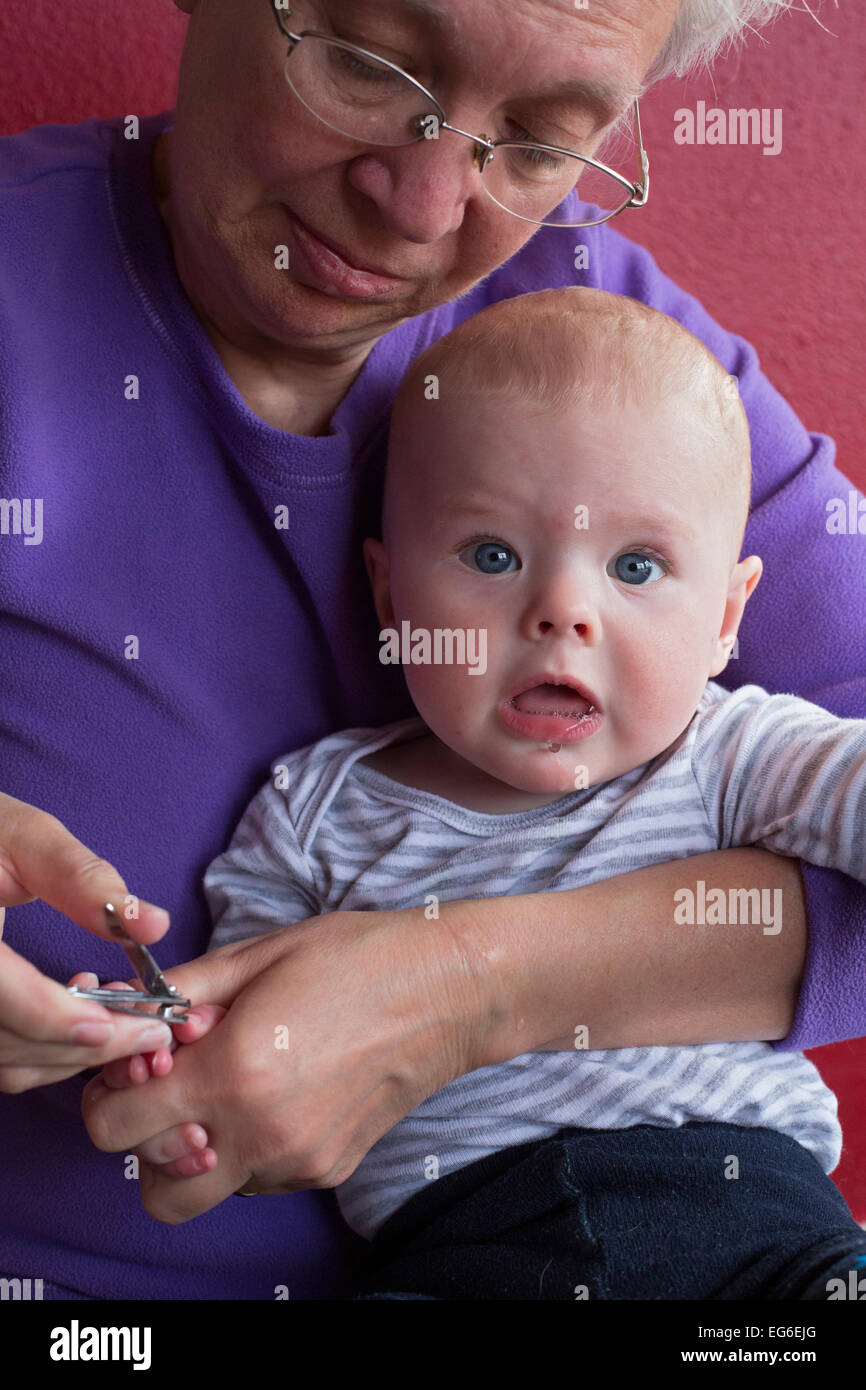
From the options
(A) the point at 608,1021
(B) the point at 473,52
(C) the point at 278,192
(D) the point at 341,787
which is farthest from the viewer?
(D) the point at 341,787

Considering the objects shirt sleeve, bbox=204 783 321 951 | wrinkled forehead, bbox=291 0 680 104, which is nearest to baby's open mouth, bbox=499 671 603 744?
shirt sleeve, bbox=204 783 321 951

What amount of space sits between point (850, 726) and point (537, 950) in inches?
13.4

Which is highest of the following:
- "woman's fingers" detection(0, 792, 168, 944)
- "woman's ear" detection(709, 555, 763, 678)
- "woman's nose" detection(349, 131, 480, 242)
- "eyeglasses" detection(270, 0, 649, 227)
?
"eyeglasses" detection(270, 0, 649, 227)

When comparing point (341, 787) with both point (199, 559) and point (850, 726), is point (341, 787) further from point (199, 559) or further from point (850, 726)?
point (850, 726)

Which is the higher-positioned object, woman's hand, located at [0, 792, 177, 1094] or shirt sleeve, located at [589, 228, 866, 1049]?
shirt sleeve, located at [589, 228, 866, 1049]

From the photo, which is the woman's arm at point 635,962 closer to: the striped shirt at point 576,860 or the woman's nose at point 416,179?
the striped shirt at point 576,860

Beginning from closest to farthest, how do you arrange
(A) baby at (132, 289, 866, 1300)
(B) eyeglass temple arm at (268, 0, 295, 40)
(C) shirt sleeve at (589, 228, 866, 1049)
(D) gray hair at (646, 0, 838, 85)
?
1. (B) eyeglass temple arm at (268, 0, 295, 40)
2. (A) baby at (132, 289, 866, 1300)
3. (D) gray hair at (646, 0, 838, 85)
4. (C) shirt sleeve at (589, 228, 866, 1049)

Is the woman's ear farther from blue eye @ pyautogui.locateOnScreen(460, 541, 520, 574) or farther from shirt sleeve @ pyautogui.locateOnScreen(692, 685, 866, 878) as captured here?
blue eye @ pyautogui.locateOnScreen(460, 541, 520, 574)

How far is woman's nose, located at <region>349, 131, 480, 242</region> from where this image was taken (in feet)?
3.33

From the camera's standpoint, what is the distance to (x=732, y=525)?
4.06 ft

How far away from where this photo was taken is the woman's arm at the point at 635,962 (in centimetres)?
112

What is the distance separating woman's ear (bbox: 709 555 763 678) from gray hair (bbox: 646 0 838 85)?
48 cm

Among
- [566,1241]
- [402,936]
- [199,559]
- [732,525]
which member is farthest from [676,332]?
[566,1241]

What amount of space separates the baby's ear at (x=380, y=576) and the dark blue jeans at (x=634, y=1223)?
1.71 feet
